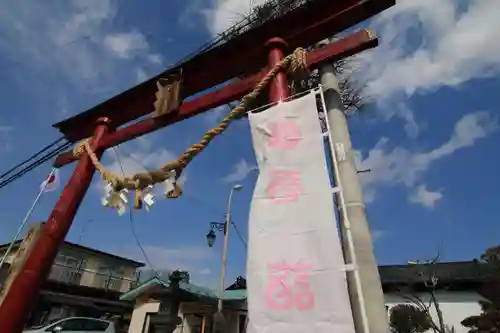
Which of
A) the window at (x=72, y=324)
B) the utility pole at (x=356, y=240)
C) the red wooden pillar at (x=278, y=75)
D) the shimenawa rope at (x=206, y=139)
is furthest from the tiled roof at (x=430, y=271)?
the utility pole at (x=356, y=240)

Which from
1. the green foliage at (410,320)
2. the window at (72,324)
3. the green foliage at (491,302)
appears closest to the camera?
the window at (72,324)

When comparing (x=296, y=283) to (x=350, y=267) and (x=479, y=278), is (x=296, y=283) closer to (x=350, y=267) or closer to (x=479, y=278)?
(x=350, y=267)

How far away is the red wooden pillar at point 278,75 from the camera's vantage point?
3.22 meters

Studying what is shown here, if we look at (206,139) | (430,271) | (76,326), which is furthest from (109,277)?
(430,271)

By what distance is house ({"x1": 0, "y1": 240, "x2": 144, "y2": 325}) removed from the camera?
50.9 feet

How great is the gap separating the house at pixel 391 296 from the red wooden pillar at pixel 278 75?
9.48 metres

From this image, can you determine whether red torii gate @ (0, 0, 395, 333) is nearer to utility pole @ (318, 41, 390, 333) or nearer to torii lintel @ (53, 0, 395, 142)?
torii lintel @ (53, 0, 395, 142)

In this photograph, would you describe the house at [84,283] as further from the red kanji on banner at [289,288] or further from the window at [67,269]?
the red kanji on banner at [289,288]

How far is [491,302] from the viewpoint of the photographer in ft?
52.0

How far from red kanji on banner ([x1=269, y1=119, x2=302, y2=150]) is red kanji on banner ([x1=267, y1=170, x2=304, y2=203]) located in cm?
26

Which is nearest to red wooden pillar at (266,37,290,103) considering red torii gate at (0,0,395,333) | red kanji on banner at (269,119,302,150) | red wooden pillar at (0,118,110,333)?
red torii gate at (0,0,395,333)

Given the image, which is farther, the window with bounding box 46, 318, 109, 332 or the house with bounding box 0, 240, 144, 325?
the house with bounding box 0, 240, 144, 325

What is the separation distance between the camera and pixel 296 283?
2094mm

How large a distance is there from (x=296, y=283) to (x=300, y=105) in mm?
1484
